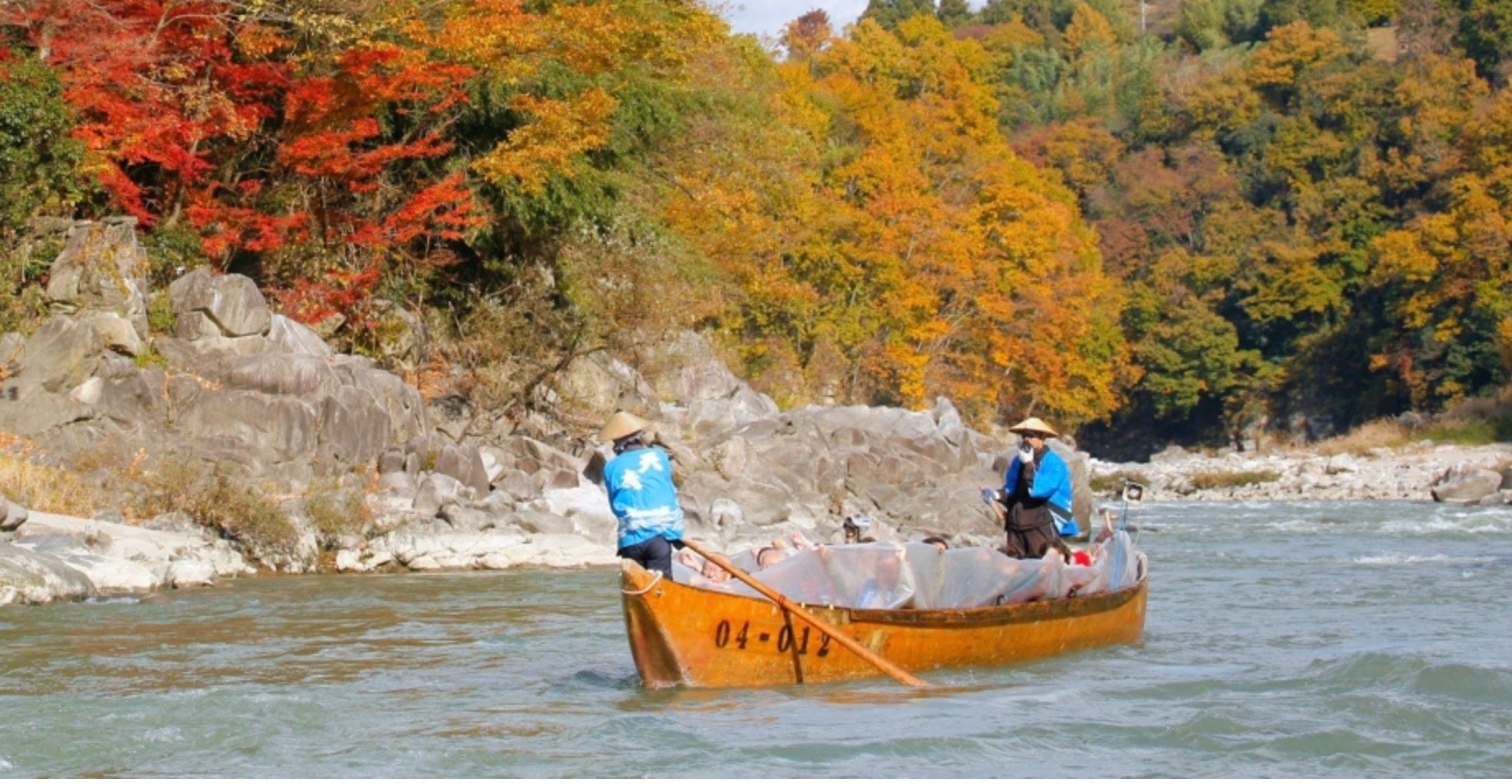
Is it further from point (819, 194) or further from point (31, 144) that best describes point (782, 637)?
point (819, 194)

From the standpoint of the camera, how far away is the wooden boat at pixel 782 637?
10195 mm

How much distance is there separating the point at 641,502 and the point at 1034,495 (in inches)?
139

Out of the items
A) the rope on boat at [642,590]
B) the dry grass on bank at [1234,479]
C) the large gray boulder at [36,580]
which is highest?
the rope on boat at [642,590]

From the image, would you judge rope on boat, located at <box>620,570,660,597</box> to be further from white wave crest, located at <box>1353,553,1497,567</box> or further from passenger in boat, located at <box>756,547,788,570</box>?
white wave crest, located at <box>1353,553,1497,567</box>

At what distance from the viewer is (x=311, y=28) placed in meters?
23.2

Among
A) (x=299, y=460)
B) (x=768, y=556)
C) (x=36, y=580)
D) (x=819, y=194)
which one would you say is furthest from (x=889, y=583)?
(x=819, y=194)

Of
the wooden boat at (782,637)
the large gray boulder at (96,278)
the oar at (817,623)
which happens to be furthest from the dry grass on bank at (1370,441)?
the oar at (817,623)

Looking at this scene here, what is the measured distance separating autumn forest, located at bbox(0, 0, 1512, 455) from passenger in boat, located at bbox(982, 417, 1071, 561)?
13.2 meters

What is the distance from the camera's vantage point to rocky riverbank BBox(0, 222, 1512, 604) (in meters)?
18.4

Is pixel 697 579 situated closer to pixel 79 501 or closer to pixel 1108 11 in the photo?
pixel 79 501

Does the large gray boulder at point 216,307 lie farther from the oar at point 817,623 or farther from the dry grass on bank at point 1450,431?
the dry grass on bank at point 1450,431

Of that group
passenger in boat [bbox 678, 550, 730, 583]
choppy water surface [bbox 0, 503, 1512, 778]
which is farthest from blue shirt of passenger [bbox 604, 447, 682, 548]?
choppy water surface [bbox 0, 503, 1512, 778]

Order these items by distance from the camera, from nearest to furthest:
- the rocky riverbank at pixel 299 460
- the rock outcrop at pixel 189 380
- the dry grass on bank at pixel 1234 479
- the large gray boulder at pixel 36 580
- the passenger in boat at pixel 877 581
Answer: the passenger in boat at pixel 877 581
the large gray boulder at pixel 36 580
the rocky riverbank at pixel 299 460
the rock outcrop at pixel 189 380
the dry grass on bank at pixel 1234 479

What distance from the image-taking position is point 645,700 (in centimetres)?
1035
